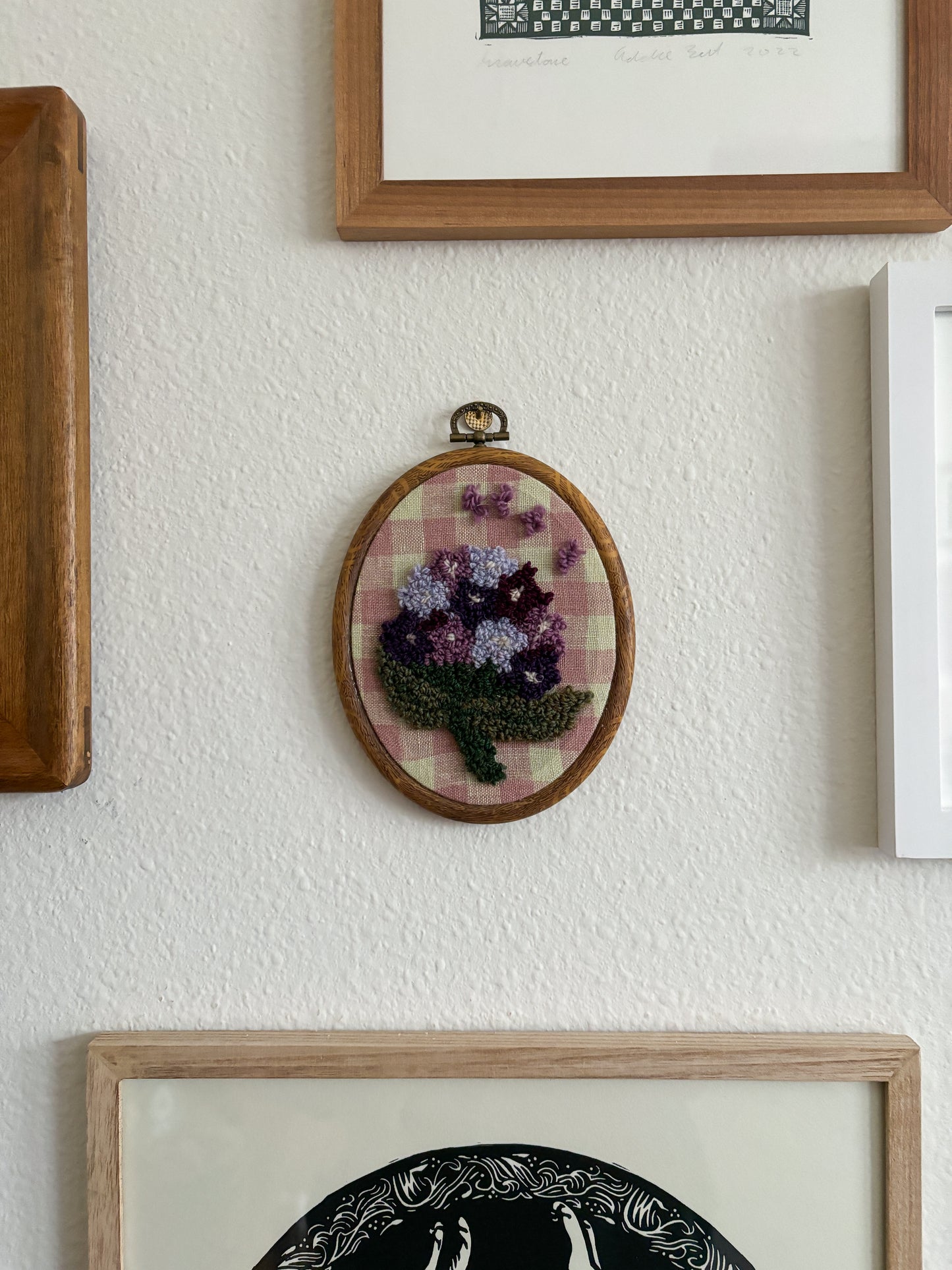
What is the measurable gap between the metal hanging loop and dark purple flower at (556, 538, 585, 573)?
8 cm

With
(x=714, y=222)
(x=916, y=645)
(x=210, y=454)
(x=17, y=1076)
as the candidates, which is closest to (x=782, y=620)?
(x=916, y=645)

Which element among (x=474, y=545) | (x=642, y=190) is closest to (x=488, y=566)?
(x=474, y=545)

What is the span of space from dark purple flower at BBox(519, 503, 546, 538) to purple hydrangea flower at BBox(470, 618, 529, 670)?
6 cm

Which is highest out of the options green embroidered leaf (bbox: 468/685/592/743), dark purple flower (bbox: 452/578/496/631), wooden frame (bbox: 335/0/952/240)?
wooden frame (bbox: 335/0/952/240)

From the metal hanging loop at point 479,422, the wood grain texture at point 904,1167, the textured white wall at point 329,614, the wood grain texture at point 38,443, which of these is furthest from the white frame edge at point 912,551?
the wood grain texture at point 38,443

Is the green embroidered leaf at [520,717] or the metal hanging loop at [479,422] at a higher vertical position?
the metal hanging loop at [479,422]

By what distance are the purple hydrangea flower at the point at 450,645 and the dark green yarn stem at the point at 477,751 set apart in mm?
36

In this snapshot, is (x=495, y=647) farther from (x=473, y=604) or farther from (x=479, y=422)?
(x=479, y=422)

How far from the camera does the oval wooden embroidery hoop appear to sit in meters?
0.57

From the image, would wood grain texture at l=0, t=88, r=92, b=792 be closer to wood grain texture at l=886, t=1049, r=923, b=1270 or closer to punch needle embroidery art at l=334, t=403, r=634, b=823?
punch needle embroidery art at l=334, t=403, r=634, b=823

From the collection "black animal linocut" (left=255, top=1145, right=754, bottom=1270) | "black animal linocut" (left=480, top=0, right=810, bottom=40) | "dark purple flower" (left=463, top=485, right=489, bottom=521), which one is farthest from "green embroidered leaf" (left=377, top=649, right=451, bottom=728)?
"black animal linocut" (left=480, top=0, right=810, bottom=40)

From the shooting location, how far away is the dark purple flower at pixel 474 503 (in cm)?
57

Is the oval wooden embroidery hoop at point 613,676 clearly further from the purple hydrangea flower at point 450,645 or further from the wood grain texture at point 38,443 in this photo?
the wood grain texture at point 38,443

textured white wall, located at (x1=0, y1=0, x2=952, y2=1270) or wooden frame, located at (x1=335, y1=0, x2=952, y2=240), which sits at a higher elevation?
wooden frame, located at (x1=335, y1=0, x2=952, y2=240)
